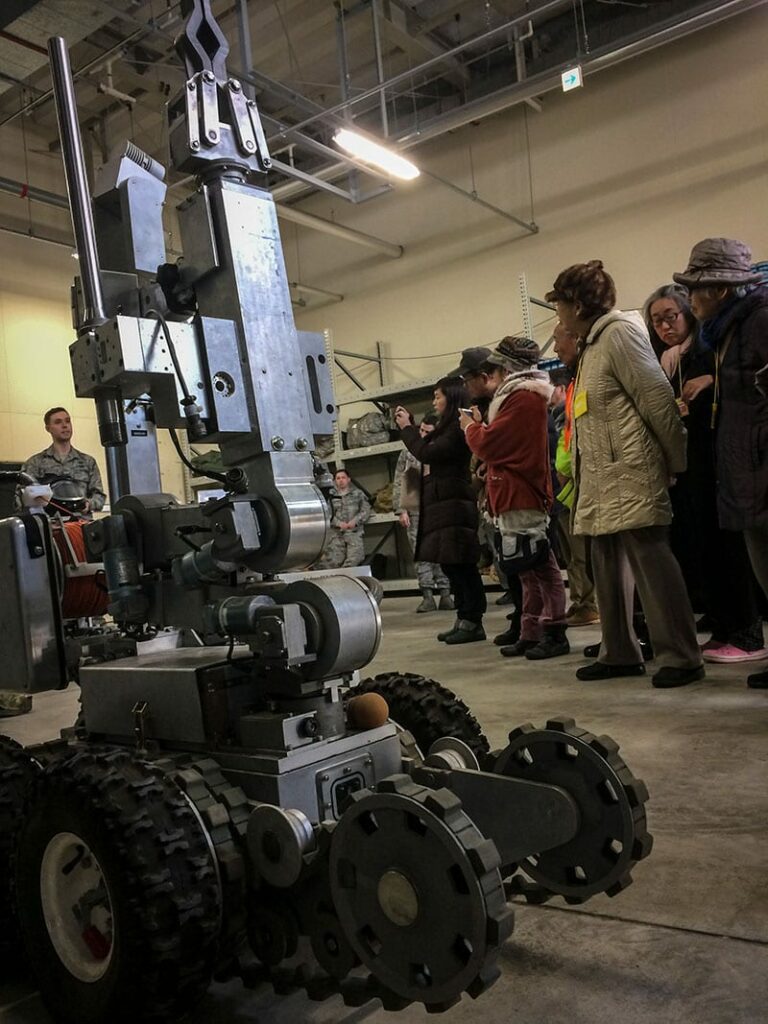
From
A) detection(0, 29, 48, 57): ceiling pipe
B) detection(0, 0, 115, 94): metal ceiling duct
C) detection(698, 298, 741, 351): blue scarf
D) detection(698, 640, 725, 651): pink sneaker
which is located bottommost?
detection(698, 640, 725, 651): pink sneaker

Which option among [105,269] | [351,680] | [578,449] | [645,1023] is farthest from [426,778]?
[578,449]

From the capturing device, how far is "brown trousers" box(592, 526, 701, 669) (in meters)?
3.01

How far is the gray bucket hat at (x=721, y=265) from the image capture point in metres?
2.94

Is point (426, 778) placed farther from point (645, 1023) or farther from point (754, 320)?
point (754, 320)

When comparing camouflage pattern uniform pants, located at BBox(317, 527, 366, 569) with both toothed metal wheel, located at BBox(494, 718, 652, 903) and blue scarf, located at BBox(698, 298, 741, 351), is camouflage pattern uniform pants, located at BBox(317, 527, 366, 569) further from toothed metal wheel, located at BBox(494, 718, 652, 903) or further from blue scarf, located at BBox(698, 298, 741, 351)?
toothed metal wheel, located at BBox(494, 718, 652, 903)

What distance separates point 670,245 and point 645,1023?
23.7 feet

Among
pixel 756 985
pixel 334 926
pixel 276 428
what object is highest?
pixel 276 428

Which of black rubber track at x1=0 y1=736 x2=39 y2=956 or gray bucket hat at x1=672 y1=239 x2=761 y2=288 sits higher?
gray bucket hat at x1=672 y1=239 x2=761 y2=288

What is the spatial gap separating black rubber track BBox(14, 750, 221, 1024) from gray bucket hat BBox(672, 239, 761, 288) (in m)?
2.55

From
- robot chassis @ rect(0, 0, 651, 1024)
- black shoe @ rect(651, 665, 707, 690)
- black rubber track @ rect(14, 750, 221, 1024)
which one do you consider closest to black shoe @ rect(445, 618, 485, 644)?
black shoe @ rect(651, 665, 707, 690)

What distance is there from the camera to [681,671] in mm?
3002

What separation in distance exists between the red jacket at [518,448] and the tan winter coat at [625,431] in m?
0.64

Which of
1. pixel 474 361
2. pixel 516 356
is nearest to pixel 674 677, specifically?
pixel 516 356

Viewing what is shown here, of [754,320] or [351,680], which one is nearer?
[351,680]
